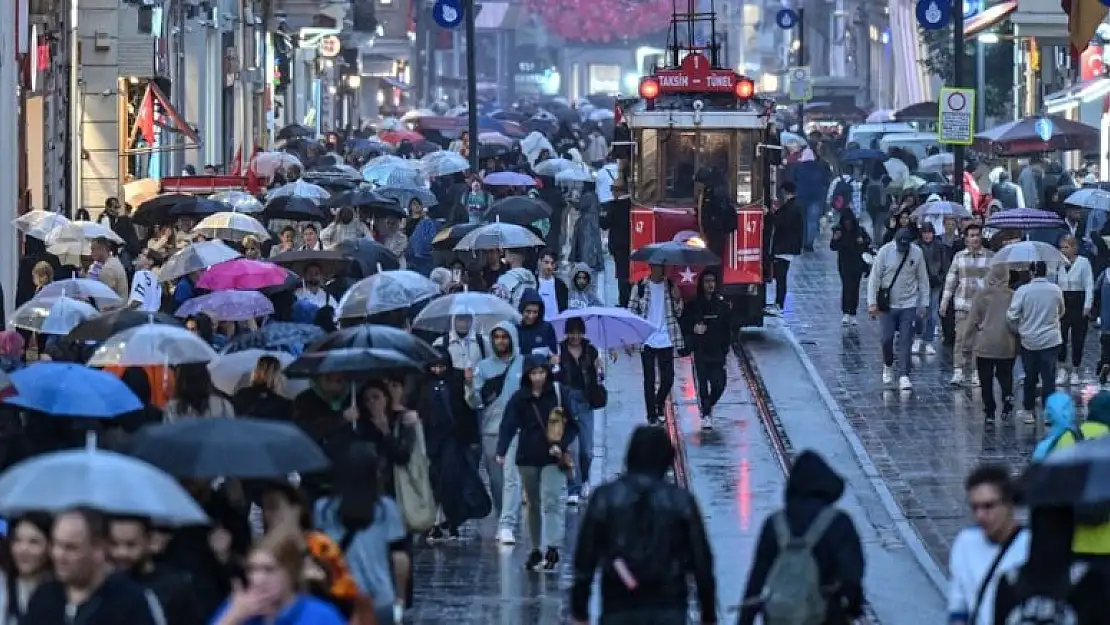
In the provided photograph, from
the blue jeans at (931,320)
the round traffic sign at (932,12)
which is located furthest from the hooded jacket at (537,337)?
the round traffic sign at (932,12)

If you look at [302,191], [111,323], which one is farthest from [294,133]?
[111,323]

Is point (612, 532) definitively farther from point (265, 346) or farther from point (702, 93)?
point (702, 93)

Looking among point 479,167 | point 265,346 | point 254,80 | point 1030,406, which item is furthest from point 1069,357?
point 254,80

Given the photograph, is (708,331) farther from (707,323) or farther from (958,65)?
(958,65)

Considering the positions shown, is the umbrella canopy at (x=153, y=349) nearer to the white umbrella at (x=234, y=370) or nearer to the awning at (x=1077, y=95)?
the white umbrella at (x=234, y=370)

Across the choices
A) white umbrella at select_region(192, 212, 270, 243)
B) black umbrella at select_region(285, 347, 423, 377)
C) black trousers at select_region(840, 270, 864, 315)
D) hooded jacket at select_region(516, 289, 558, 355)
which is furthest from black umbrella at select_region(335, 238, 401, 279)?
black umbrella at select_region(285, 347, 423, 377)

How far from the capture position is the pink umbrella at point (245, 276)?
1881 cm

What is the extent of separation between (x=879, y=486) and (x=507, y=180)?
15.9 meters

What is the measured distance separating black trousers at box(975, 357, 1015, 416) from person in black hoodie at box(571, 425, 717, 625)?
1162 centimetres

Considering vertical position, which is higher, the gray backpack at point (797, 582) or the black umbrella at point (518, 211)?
the black umbrella at point (518, 211)

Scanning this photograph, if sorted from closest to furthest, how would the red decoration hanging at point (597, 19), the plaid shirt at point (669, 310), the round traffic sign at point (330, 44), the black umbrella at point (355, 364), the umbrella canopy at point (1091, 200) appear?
1. the black umbrella at point (355, 364)
2. the plaid shirt at point (669, 310)
3. the umbrella canopy at point (1091, 200)
4. the round traffic sign at point (330, 44)
5. the red decoration hanging at point (597, 19)

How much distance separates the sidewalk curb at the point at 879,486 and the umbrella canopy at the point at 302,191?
5.80 metres

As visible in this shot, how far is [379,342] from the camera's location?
14.3m

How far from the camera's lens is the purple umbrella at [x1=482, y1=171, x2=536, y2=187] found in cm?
3422
